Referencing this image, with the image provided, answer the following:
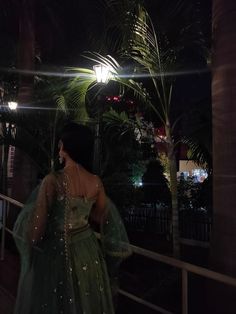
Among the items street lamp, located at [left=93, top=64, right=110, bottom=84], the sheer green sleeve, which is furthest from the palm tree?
the sheer green sleeve

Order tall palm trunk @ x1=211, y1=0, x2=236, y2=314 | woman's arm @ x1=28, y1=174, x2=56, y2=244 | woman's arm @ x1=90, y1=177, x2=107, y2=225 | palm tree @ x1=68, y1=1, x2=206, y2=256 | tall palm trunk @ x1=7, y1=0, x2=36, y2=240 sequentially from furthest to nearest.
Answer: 1. tall palm trunk @ x1=7, y1=0, x2=36, y2=240
2. palm tree @ x1=68, y1=1, x2=206, y2=256
3. tall palm trunk @ x1=211, y1=0, x2=236, y2=314
4. woman's arm @ x1=90, y1=177, x2=107, y2=225
5. woman's arm @ x1=28, y1=174, x2=56, y2=244

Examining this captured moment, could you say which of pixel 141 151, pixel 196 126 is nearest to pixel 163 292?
pixel 196 126

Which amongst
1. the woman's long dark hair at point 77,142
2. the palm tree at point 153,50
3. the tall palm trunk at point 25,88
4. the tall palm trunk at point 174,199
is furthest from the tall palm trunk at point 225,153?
the tall palm trunk at point 25,88

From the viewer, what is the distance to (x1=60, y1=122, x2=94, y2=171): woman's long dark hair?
2363 mm

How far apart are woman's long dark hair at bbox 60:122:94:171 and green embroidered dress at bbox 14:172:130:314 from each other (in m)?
0.14

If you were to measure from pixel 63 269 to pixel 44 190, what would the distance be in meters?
0.45

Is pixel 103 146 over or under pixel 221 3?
under

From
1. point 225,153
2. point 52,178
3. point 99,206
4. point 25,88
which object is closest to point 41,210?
point 52,178

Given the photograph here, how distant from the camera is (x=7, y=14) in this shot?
955 centimetres

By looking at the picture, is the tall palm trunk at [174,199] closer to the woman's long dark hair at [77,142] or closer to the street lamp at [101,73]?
the street lamp at [101,73]

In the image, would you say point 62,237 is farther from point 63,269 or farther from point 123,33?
point 123,33

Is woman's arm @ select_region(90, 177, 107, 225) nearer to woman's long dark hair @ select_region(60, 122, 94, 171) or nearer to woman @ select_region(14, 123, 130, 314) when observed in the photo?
woman @ select_region(14, 123, 130, 314)

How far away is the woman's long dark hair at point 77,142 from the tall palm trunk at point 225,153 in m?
1.35

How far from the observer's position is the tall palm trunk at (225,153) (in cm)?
329
